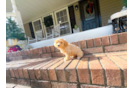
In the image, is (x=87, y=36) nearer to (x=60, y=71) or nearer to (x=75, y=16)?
(x=60, y=71)

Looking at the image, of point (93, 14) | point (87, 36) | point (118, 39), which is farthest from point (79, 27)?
point (118, 39)

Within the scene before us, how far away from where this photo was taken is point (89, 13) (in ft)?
12.1

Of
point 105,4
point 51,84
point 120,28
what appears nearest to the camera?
point 51,84

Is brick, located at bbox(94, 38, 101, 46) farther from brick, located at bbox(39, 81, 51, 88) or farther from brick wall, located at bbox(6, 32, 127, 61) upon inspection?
brick, located at bbox(39, 81, 51, 88)

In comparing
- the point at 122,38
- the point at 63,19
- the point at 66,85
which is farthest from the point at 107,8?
the point at 66,85

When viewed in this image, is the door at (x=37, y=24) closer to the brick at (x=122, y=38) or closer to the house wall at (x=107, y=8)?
the house wall at (x=107, y=8)

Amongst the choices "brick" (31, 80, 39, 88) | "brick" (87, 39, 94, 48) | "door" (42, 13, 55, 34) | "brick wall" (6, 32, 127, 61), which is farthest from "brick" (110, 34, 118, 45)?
"door" (42, 13, 55, 34)

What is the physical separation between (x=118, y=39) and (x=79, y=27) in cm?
335

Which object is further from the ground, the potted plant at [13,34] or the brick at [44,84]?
the potted plant at [13,34]

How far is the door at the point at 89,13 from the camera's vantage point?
3.52 metres

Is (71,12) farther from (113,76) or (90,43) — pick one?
(113,76)

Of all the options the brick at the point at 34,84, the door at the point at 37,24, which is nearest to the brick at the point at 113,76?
the brick at the point at 34,84

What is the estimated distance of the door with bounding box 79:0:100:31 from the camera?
11.5 feet
